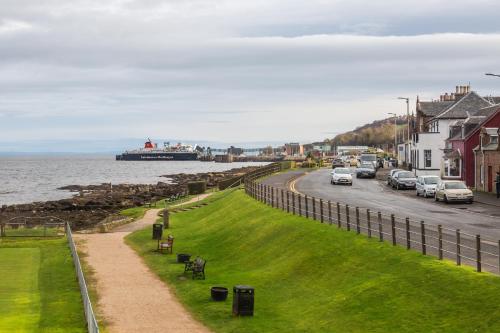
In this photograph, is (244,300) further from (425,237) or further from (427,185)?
(427,185)

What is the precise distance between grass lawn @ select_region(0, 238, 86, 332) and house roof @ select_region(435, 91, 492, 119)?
5314cm

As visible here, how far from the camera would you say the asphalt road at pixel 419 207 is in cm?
3478

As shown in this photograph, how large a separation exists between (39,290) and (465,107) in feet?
216

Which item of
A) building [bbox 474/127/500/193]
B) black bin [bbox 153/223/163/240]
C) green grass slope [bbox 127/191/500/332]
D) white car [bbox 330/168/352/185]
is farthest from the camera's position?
white car [bbox 330/168/352/185]

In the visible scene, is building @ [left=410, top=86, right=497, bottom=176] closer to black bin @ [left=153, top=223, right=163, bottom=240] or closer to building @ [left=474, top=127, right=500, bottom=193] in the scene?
building @ [left=474, top=127, right=500, bottom=193]

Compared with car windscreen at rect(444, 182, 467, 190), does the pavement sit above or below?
below

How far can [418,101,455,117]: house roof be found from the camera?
9694cm

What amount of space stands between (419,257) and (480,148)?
41201mm

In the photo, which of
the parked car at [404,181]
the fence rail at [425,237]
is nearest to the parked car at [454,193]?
the fence rail at [425,237]

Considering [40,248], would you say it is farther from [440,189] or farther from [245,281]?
[440,189]

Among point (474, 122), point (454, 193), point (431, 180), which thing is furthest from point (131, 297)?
point (474, 122)

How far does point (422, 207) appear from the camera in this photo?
150 feet

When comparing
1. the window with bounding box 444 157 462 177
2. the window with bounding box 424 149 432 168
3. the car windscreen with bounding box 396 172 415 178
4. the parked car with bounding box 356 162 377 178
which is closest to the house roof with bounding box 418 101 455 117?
the window with bounding box 424 149 432 168

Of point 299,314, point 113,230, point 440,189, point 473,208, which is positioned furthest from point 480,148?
point 299,314
